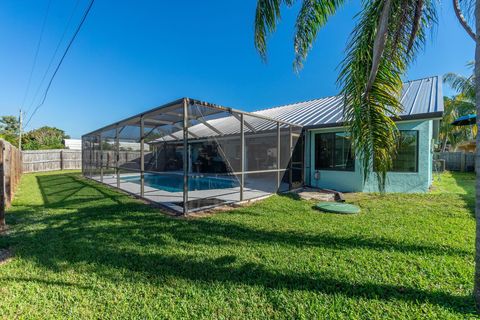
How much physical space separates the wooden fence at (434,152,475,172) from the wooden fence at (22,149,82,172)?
27915 millimetres

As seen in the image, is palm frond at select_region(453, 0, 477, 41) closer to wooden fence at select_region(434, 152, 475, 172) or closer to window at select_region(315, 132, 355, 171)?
window at select_region(315, 132, 355, 171)

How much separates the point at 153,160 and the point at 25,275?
14.9 m

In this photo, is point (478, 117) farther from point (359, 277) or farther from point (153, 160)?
point (153, 160)

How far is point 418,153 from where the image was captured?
7.55 metres

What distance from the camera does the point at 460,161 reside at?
14.8 metres

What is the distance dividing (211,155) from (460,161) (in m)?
16.5

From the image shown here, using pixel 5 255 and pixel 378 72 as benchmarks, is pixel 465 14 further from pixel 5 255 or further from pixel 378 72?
pixel 5 255

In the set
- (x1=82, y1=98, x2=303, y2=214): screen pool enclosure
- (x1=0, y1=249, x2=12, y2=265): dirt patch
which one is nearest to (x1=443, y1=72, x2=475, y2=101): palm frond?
(x1=82, y1=98, x2=303, y2=214): screen pool enclosure

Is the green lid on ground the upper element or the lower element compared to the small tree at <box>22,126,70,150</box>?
lower

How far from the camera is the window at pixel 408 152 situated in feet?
24.8

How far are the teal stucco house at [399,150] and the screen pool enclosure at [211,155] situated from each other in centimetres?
67

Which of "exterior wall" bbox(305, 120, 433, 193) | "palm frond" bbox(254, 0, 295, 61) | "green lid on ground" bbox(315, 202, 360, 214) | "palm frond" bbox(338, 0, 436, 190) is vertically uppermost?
"palm frond" bbox(254, 0, 295, 61)

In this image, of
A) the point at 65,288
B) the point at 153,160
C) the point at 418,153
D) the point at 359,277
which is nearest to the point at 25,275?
the point at 65,288

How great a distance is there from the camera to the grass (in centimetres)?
228
